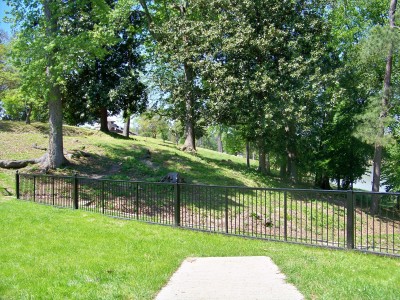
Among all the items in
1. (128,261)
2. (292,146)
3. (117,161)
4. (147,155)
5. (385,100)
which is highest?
(385,100)

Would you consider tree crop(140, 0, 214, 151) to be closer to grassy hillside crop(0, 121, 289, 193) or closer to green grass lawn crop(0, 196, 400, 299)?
grassy hillside crop(0, 121, 289, 193)

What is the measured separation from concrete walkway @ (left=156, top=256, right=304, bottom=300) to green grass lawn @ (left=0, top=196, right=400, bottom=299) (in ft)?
0.54

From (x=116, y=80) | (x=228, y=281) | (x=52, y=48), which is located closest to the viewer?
(x=228, y=281)

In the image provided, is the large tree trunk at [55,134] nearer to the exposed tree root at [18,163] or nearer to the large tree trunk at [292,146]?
the exposed tree root at [18,163]

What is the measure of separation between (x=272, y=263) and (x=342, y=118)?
20889 millimetres

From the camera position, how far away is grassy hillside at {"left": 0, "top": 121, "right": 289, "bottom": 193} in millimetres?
17188

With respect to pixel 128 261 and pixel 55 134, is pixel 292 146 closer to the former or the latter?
pixel 55 134

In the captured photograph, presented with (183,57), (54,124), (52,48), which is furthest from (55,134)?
(183,57)

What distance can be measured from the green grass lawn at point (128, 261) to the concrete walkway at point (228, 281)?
Answer: 16 cm

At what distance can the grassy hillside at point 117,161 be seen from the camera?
56.4ft

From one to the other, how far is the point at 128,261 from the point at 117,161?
1357cm

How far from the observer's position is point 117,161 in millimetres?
19312

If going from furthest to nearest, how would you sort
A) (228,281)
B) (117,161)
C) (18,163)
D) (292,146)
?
(292,146), (117,161), (18,163), (228,281)

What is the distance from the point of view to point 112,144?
2308 cm
